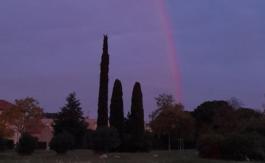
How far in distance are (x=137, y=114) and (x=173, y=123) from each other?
1467 centimetres

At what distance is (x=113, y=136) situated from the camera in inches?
1919

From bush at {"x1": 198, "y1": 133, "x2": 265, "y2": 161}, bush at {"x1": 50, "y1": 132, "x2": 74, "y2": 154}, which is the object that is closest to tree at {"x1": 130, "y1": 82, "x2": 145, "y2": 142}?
bush at {"x1": 50, "y1": 132, "x2": 74, "y2": 154}

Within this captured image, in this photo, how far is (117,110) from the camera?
61188mm

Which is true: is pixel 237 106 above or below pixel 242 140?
above

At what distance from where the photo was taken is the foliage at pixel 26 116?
72219 millimetres

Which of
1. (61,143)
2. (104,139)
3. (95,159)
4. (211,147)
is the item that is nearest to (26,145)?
(61,143)

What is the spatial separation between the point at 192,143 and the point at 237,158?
42579mm

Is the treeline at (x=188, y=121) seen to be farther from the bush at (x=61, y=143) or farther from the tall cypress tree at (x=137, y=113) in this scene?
the bush at (x=61, y=143)

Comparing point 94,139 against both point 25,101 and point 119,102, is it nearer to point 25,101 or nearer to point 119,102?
point 119,102

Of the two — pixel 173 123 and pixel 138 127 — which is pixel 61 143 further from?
pixel 173 123

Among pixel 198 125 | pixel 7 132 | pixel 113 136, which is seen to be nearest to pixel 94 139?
pixel 113 136

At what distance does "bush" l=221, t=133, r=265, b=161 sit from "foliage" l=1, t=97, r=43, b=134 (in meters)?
37.6

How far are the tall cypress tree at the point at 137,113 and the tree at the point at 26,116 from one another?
58.3 ft

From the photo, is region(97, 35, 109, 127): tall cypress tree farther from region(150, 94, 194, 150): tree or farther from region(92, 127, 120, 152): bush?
region(150, 94, 194, 150): tree
